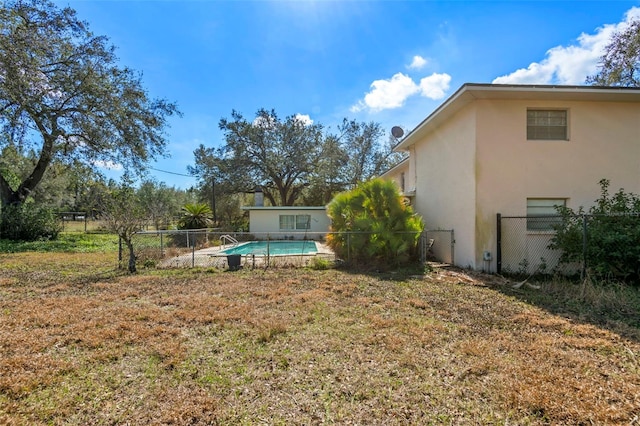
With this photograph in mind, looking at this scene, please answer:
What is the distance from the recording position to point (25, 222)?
1548 centimetres

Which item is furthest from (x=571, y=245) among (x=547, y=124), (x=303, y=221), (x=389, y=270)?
A: (x=303, y=221)

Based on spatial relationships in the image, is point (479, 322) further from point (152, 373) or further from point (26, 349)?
point (26, 349)

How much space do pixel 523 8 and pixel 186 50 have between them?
1130 centimetres

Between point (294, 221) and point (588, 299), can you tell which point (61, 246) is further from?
point (588, 299)

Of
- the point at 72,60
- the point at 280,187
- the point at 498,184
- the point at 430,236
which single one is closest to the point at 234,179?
the point at 280,187

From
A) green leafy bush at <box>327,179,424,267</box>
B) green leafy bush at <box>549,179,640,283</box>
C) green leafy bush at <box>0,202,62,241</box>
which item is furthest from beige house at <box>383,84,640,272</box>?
green leafy bush at <box>0,202,62,241</box>

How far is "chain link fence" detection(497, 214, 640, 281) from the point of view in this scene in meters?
6.37

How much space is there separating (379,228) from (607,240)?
500 centimetres

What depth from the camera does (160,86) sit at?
17375 millimetres

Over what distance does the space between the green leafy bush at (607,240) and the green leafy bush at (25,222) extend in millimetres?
22621

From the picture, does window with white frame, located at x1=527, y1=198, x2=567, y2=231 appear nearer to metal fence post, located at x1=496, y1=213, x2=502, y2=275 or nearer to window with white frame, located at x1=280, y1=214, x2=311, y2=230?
metal fence post, located at x1=496, y1=213, x2=502, y2=275

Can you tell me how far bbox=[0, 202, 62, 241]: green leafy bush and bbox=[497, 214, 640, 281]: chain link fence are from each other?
21.4 meters

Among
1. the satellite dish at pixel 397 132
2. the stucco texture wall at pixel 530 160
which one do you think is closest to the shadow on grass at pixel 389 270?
the stucco texture wall at pixel 530 160

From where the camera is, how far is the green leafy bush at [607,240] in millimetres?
6289
